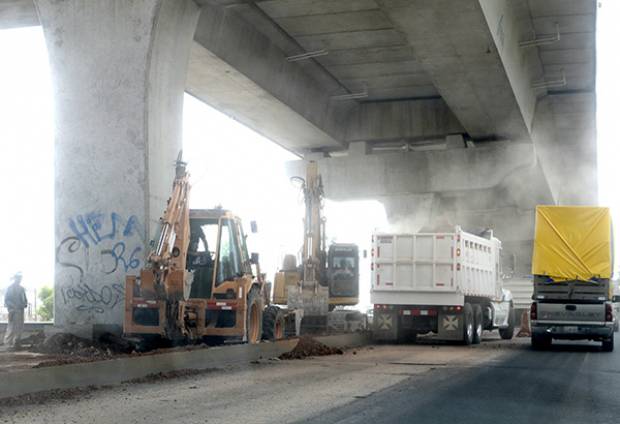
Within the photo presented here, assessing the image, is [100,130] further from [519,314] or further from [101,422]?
[519,314]

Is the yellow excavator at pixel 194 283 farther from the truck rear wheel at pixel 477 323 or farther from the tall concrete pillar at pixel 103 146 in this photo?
the truck rear wheel at pixel 477 323

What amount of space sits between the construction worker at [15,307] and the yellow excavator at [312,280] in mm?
7423

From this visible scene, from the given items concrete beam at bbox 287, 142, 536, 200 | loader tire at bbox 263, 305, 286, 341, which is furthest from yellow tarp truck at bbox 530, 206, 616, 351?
concrete beam at bbox 287, 142, 536, 200

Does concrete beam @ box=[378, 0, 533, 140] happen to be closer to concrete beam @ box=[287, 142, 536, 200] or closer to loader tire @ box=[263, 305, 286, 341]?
concrete beam @ box=[287, 142, 536, 200]

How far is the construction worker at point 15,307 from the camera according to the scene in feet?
66.8

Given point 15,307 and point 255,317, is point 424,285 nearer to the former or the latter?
point 255,317

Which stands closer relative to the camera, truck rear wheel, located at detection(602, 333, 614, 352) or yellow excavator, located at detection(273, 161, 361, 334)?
truck rear wheel, located at detection(602, 333, 614, 352)

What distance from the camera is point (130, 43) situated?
1852cm

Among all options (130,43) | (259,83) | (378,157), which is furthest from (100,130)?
(378,157)

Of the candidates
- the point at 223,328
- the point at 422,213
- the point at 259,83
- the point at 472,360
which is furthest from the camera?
the point at 422,213

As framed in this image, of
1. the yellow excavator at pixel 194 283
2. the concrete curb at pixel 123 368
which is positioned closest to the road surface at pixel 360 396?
the concrete curb at pixel 123 368

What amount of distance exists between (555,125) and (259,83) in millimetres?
15804

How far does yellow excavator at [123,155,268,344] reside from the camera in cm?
1653

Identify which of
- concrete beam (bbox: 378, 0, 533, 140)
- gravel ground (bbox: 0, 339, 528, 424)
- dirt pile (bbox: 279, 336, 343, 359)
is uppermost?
concrete beam (bbox: 378, 0, 533, 140)
